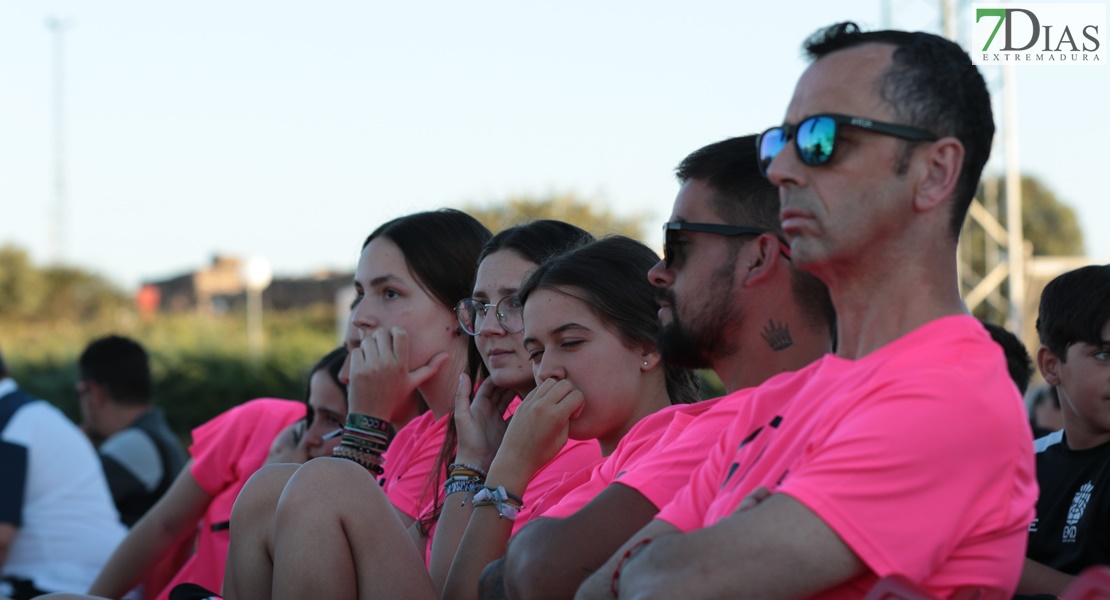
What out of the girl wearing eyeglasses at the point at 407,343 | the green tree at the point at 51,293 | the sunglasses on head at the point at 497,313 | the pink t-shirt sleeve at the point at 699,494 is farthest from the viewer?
the green tree at the point at 51,293

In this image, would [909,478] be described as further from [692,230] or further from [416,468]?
[416,468]

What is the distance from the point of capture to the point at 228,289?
51562 mm

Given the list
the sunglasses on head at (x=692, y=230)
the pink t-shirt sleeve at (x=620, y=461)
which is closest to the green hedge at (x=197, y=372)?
the pink t-shirt sleeve at (x=620, y=461)

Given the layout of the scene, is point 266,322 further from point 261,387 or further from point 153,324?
point 261,387

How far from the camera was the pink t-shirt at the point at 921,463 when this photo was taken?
184cm

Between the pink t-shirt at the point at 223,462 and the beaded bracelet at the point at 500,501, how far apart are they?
1900 millimetres

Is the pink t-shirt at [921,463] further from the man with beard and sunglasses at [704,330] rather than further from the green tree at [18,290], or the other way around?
the green tree at [18,290]

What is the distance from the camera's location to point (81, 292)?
47969 millimetres

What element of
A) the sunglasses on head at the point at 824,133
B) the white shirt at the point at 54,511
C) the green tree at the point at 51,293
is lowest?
the green tree at the point at 51,293

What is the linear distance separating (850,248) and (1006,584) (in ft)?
2.09

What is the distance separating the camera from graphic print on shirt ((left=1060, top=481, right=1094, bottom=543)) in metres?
3.31

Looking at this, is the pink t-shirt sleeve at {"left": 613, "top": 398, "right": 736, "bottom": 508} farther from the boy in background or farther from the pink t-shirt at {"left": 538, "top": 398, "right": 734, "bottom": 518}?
the boy in background

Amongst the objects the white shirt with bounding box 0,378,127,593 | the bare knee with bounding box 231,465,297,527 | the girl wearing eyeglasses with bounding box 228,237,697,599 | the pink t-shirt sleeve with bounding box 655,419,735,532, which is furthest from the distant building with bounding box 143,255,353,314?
the pink t-shirt sleeve with bounding box 655,419,735,532

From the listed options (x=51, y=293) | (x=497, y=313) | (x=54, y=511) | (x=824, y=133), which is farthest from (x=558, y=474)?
(x=51, y=293)
